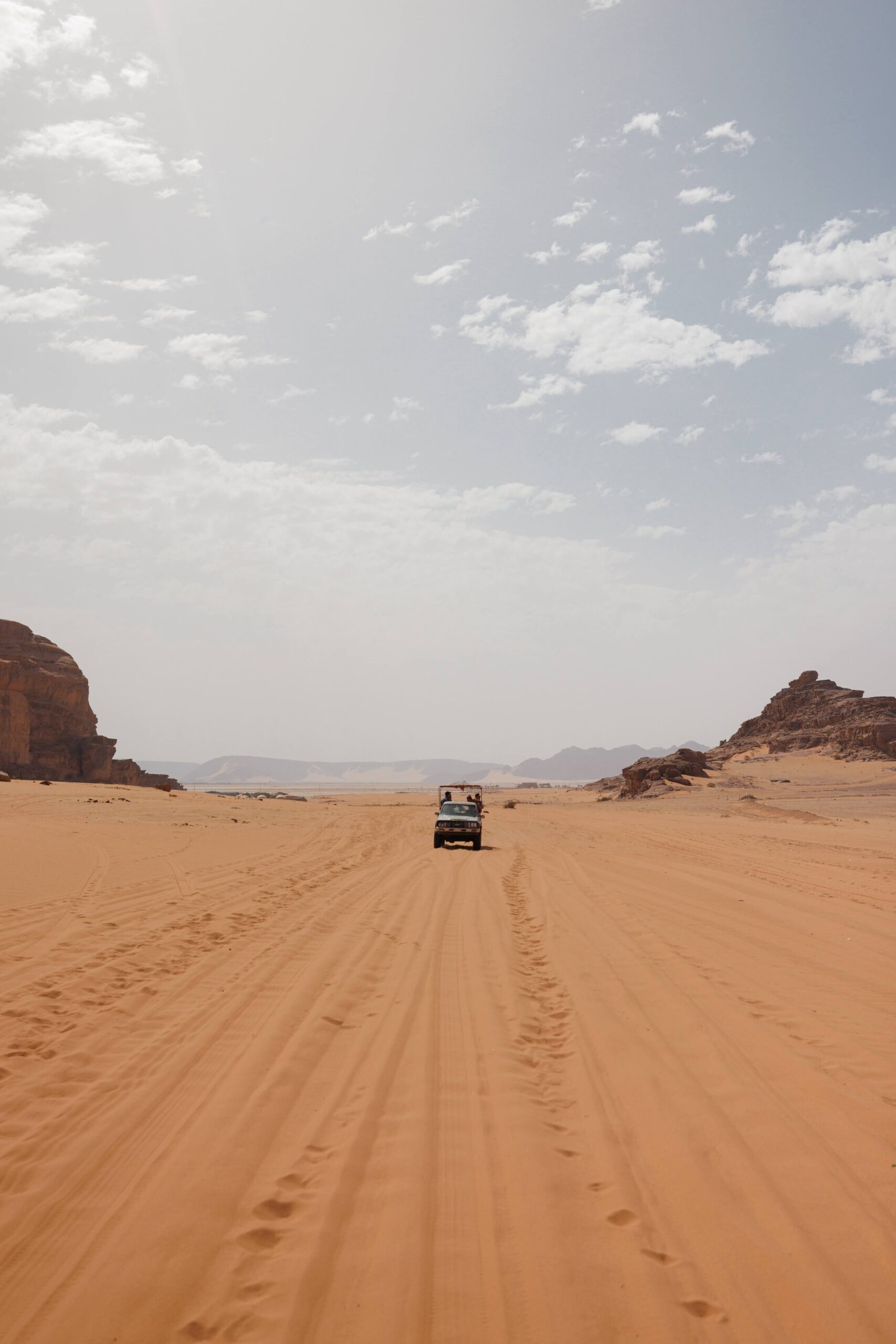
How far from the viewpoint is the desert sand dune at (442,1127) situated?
3086mm

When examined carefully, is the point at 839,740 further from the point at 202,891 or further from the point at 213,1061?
the point at 213,1061

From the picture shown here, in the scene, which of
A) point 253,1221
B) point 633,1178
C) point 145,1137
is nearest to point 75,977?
point 145,1137

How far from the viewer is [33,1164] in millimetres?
4016

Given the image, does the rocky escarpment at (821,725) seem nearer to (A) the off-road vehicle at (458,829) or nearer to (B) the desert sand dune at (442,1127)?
(A) the off-road vehicle at (458,829)

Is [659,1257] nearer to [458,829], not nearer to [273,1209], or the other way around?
[273,1209]

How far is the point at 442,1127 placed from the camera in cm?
448

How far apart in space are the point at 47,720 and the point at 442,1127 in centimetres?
7259

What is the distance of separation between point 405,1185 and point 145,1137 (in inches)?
63.9

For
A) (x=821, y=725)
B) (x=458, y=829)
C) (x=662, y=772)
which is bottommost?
(x=458, y=829)

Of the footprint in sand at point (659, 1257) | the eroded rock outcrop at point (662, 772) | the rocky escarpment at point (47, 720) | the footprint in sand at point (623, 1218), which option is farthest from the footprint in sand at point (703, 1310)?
the rocky escarpment at point (47, 720)

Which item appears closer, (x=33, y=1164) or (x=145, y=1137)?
(x=33, y=1164)

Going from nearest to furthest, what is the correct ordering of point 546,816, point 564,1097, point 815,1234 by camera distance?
point 815,1234, point 564,1097, point 546,816

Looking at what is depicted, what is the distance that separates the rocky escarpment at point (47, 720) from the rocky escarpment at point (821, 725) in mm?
64208

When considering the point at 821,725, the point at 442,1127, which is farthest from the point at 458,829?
the point at 821,725
